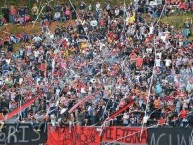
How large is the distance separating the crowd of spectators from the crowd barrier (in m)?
0.52

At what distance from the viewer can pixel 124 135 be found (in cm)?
3195

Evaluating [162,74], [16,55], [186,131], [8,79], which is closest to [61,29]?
[16,55]

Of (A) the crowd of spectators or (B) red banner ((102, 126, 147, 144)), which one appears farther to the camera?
(A) the crowd of spectators

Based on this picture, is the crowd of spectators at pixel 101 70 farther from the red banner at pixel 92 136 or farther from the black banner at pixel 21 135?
the black banner at pixel 21 135

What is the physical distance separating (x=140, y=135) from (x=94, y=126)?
6.98ft

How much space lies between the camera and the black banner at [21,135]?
3338 centimetres

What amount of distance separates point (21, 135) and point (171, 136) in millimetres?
6662

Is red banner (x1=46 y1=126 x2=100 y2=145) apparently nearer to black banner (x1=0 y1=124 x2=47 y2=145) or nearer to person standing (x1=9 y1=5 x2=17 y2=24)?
black banner (x1=0 y1=124 x2=47 y2=145)

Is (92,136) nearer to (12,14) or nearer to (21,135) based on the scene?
(21,135)

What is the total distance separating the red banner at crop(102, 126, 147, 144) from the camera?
31688 mm

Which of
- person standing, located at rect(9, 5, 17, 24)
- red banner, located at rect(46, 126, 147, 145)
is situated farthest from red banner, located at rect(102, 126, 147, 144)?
person standing, located at rect(9, 5, 17, 24)

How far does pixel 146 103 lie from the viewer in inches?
1318

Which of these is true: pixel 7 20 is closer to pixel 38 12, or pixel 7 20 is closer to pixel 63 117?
pixel 38 12

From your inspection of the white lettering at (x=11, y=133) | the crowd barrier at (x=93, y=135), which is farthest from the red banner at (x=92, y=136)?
the white lettering at (x=11, y=133)
